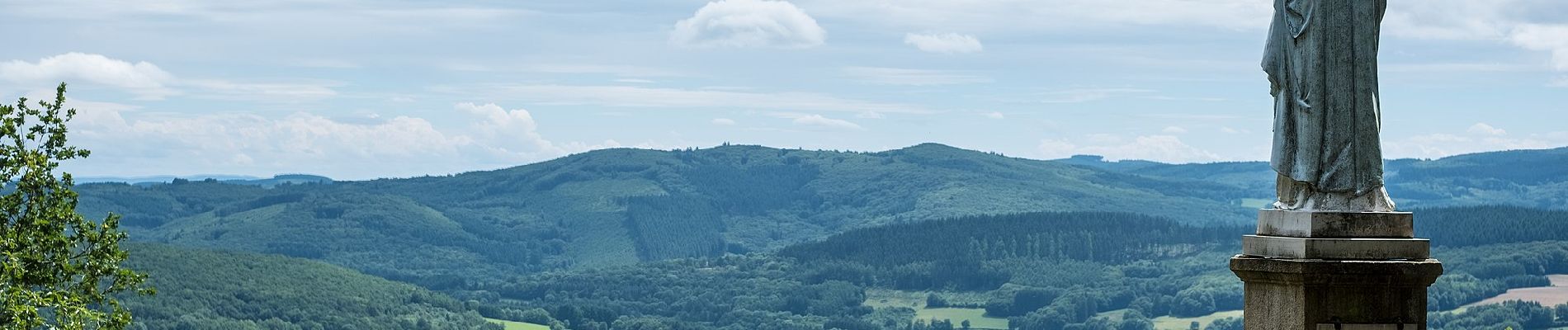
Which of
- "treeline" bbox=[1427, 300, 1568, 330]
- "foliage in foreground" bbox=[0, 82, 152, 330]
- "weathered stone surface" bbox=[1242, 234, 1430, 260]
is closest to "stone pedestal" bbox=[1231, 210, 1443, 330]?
"weathered stone surface" bbox=[1242, 234, 1430, 260]

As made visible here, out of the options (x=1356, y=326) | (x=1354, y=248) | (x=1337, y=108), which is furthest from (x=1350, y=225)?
(x=1337, y=108)

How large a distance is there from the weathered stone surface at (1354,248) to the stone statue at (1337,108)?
0.29m

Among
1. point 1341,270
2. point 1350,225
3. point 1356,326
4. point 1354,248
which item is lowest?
point 1356,326

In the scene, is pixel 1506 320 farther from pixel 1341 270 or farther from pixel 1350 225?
pixel 1341 270

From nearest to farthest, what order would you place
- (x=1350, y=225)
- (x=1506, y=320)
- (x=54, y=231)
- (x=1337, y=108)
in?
(x=1350, y=225), (x=1337, y=108), (x=54, y=231), (x=1506, y=320)

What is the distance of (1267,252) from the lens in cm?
1234

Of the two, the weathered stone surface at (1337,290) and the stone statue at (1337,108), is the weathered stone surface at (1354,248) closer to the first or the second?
the weathered stone surface at (1337,290)

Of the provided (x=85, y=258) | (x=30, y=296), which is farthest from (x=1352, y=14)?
(x=85, y=258)

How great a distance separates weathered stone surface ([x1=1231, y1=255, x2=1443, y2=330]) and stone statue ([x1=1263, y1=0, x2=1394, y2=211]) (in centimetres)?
46

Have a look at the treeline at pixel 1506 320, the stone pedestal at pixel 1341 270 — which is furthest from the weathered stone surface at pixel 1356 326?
the treeline at pixel 1506 320

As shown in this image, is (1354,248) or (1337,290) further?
(1337,290)

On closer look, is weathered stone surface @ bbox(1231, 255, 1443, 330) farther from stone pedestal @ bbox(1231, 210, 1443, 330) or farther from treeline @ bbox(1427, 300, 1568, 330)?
treeline @ bbox(1427, 300, 1568, 330)

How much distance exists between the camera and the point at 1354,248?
1203 centimetres

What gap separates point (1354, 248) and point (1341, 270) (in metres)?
0.18
